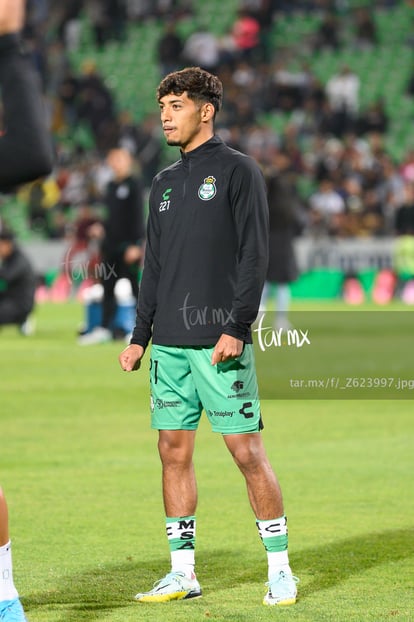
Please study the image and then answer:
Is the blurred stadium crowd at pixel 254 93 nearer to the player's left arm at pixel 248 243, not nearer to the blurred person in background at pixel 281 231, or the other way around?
the blurred person in background at pixel 281 231

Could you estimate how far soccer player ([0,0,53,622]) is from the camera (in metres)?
3.59

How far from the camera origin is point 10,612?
5.09 meters

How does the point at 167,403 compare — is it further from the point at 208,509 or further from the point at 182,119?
the point at 208,509

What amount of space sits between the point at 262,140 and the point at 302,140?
1.81 meters

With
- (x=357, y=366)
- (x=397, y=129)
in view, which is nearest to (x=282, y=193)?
(x=357, y=366)

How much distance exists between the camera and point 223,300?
604cm

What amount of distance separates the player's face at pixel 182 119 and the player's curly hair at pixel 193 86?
0.02m

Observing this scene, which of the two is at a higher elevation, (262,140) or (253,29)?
(253,29)

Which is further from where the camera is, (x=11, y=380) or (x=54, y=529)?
(x=11, y=380)

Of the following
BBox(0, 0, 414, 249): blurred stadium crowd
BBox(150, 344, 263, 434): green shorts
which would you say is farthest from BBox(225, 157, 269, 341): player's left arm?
BBox(0, 0, 414, 249): blurred stadium crowd

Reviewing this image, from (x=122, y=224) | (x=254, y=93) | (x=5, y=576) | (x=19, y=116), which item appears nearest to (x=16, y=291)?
(x=122, y=224)

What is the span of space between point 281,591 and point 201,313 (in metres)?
1.21

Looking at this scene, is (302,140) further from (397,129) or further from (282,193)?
(282,193)

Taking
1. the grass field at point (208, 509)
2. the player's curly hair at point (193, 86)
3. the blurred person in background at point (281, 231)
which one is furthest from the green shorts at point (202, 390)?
the blurred person in background at point (281, 231)
